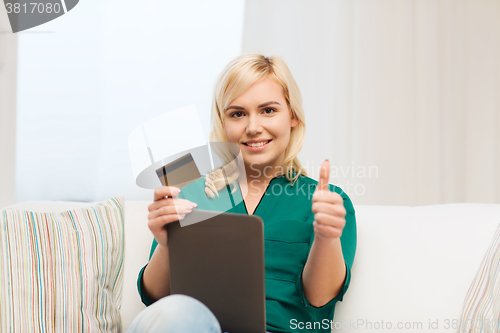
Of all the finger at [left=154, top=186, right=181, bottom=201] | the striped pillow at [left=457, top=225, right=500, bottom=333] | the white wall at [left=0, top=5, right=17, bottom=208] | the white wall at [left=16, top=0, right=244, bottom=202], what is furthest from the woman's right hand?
the white wall at [left=0, top=5, right=17, bottom=208]

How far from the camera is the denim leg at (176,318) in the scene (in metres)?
0.56

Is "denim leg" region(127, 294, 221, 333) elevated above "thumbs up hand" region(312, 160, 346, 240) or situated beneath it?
situated beneath

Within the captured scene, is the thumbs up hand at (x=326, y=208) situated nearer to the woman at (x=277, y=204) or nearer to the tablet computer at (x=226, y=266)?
the woman at (x=277, y=204)

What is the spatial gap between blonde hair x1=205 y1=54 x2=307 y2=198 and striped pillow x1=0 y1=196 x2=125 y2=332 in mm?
306

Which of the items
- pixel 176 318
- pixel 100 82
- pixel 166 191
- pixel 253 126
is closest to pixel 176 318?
pixel 176 318

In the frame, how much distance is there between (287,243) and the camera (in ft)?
2.95

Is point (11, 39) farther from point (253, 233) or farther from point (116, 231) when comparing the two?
point (253, 233)

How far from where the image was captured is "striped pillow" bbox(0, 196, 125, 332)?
2.79 feet

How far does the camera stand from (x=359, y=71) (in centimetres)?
179

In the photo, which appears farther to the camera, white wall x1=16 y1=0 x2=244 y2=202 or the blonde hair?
white wall x1=16 y1=0 x2=244 y2=202

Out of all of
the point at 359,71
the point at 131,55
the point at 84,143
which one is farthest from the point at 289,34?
the point at 84,143

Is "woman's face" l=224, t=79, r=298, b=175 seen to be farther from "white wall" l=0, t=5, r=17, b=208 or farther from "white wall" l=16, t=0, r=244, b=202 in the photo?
"white wall" l=0, t=5, r=17, b=208

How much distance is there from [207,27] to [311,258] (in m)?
1.26

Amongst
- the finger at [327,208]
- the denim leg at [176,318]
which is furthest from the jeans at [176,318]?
the finger at [327,208]
